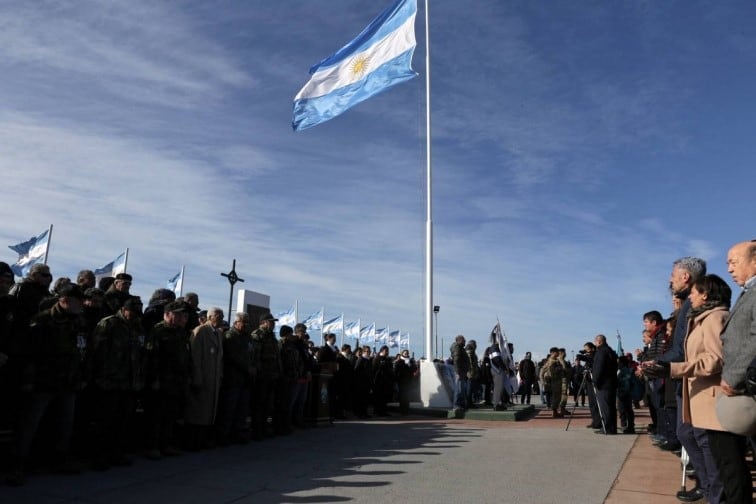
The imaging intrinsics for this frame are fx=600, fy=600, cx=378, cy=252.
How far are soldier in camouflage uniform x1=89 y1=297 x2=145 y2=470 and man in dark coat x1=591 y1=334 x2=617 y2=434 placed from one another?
8355 mm

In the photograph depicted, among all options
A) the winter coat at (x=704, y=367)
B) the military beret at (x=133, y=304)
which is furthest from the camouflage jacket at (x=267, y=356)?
the winter coat at (x=704, y=367)

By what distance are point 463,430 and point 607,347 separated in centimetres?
327

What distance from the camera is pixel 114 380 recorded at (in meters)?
6.84

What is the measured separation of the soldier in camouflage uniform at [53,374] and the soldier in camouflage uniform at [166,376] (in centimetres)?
119

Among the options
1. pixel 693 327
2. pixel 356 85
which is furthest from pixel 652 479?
pixel 356 85

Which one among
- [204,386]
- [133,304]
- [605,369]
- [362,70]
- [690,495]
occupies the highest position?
[362,70]

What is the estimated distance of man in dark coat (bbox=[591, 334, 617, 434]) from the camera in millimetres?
11312

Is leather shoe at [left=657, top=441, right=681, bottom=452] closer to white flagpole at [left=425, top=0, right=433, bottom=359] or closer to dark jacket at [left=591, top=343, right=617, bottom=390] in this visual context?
dark jacket at [left=591, top=343, right=617, bottom=390]

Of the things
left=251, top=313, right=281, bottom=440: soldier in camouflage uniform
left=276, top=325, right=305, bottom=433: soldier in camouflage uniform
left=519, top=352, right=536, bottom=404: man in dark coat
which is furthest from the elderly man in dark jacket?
left=519, top=352, right=536, bottom=404: man in dark coat

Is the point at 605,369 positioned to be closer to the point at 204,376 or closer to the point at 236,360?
the point at 236,360

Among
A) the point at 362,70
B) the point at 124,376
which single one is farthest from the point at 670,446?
the point at 362,70

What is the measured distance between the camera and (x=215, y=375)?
8.66m

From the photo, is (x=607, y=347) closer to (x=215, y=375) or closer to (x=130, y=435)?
(x=215, y=375)

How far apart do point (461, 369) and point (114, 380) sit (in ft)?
31.5
